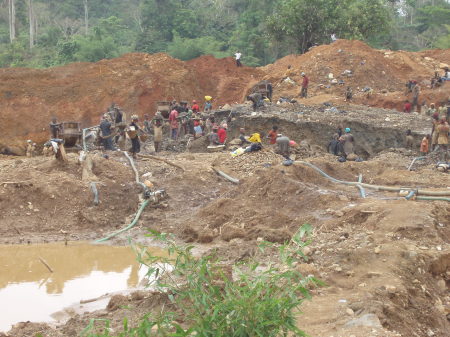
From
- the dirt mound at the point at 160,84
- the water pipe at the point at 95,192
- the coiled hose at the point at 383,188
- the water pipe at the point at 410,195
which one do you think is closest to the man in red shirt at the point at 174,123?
the dirt mound at the point at 160,84

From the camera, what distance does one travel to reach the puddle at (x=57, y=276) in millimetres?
9484

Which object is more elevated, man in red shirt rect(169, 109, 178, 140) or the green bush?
man in red shirt rect(169, 109, 178, 140)

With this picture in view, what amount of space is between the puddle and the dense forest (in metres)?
24.5

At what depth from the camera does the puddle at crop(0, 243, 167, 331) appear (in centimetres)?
948

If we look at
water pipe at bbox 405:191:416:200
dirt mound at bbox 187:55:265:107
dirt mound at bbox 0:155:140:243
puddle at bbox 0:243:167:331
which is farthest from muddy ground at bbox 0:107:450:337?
dirt mound at bbox 187:55:265:107

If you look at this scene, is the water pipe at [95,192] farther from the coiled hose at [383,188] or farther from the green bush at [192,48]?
the green bush at [192,48]

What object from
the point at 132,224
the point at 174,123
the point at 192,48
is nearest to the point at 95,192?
the point at 132,224

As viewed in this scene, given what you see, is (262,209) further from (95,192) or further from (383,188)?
(95,192)

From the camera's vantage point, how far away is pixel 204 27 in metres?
45.8

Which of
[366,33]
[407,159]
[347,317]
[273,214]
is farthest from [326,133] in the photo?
[366,33]

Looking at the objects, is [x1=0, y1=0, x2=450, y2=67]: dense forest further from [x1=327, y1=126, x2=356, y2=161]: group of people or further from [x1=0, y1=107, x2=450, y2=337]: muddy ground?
[x1=0, y1=107, x2=450, y2=337]: muddy ground

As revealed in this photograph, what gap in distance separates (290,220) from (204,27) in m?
35.7

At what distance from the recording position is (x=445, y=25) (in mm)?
43531

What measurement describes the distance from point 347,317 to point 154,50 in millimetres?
38186
